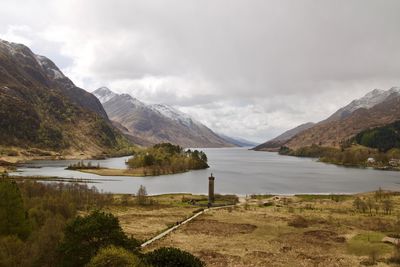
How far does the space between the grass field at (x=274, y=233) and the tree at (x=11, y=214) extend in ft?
50.9

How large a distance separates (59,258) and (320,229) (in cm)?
4716

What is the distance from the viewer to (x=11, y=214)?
39844mm

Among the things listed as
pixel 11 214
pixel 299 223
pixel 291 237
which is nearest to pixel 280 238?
pixel 291 237

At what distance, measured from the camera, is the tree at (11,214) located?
39309 millimetres

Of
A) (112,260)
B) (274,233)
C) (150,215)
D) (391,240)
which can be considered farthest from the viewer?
(150,215)

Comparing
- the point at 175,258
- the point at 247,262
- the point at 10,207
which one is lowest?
the point at 247,262

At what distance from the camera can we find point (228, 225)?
227ft

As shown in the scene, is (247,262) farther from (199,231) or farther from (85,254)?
(85,254)

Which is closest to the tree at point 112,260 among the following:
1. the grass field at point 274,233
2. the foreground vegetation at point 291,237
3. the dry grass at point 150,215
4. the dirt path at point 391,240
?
the foreground vegetation at point 291,237

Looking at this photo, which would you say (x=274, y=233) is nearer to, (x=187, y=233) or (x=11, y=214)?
(x=187, y=233)

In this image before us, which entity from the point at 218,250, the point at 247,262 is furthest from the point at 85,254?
the point at 218,250

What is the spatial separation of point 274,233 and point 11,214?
38.0 meters

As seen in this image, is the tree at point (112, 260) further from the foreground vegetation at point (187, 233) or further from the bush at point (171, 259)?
the bush at point (171, 259)

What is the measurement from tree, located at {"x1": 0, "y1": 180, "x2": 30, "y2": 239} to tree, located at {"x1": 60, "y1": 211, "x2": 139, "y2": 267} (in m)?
12.8
